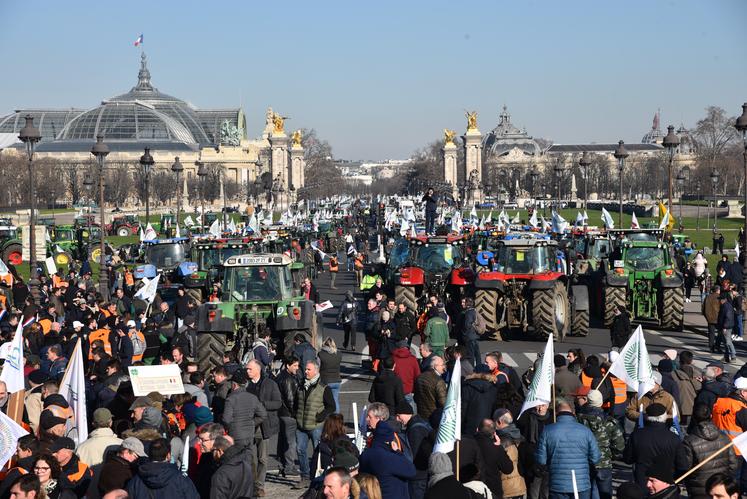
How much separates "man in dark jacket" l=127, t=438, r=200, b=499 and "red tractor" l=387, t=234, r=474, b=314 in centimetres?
1779

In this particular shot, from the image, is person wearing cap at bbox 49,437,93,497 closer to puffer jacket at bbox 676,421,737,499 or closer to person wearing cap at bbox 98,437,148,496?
person wearing cap at bbox 98,437,148,496

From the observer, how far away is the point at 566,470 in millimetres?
10844

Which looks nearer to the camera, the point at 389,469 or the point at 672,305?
the point at 389,469

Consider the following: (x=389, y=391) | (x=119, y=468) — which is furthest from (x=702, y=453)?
(x=119, y=468)

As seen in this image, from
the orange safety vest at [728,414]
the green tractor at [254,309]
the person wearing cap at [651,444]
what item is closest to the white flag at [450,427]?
the person wearing cap at [651,444]

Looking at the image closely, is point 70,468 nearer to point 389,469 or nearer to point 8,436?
point 8,436

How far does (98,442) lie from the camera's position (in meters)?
11.0

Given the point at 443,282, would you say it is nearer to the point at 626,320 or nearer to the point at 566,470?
the point at 626,320

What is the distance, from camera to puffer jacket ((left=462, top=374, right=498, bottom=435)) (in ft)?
42.5

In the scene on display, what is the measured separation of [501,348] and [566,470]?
15013 millimetres

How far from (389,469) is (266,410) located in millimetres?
4068

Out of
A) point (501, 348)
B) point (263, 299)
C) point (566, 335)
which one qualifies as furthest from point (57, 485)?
point (566, 335)

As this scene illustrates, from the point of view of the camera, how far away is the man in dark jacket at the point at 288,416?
14070 millimetres

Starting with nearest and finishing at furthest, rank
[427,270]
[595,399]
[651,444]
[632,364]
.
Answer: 1. [651,444]
2. [595,399]
3. [632,364]
4. [427,270]
